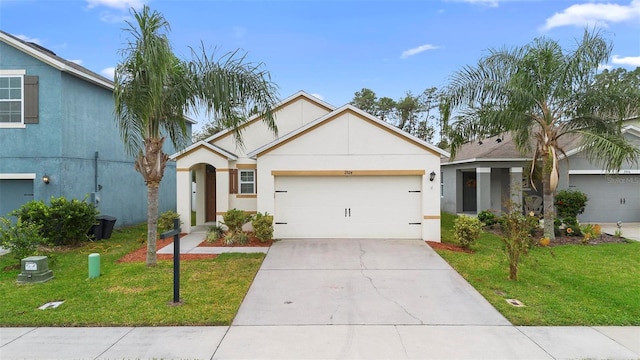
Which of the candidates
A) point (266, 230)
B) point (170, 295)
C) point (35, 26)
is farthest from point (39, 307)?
point (35, 26)

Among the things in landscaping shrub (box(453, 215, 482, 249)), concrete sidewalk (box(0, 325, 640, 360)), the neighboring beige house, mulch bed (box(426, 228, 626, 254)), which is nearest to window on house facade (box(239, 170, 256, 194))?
the neighboring beige house

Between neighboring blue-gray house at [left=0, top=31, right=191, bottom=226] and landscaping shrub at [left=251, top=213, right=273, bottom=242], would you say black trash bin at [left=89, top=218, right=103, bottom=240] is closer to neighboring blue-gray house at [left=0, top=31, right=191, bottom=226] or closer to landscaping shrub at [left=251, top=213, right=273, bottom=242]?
neighboring blue-gray house at [left=0, top=31, right=191, bottom=226]

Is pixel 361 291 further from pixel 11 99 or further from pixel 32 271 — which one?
pixel 11 99

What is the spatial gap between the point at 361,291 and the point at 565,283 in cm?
417

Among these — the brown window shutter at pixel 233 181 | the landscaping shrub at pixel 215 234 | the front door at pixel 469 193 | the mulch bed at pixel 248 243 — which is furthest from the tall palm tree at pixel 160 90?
the front door at pixel 469 193

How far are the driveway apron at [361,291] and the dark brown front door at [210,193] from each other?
22.1 ft

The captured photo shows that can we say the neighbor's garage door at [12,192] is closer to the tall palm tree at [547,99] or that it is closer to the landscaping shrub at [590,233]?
the tall palm tree at [547,99]

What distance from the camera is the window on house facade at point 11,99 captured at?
12109mm

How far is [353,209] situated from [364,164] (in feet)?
Result: 5.02

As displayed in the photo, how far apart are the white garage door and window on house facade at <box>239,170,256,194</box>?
2.21 metres

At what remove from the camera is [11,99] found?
39.8ft

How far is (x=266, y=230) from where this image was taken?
37.3 ft

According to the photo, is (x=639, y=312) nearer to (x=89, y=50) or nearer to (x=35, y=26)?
(x=89, y=50)

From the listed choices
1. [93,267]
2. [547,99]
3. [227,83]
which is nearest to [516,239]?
[547,99]
